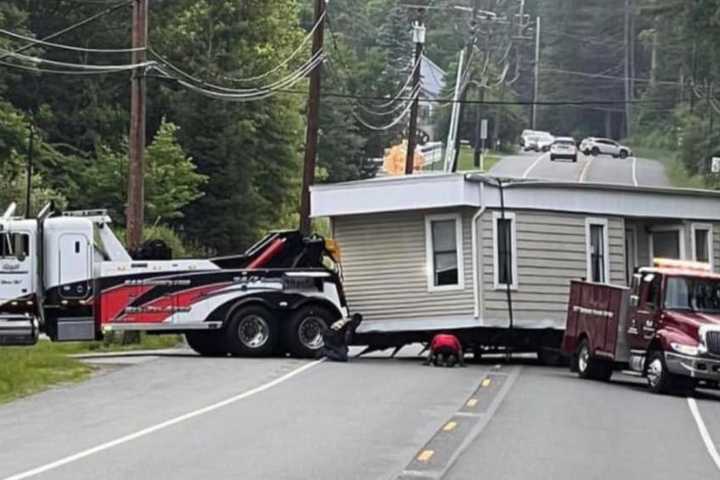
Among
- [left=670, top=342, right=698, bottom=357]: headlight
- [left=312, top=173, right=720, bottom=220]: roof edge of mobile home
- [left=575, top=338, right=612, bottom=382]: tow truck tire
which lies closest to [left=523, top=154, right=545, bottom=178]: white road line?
[left=312, top=173, right=720, bottom=220]: roof edge of mobile home

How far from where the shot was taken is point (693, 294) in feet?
82.6

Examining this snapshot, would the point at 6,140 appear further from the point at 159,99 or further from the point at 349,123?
the point at 349,123

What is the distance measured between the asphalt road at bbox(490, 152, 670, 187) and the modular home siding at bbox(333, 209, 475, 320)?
39921 millimetres

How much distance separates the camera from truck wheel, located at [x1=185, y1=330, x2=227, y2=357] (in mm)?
29125

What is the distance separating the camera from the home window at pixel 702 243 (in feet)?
103

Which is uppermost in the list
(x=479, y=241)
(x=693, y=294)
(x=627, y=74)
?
(x=627, y=74)

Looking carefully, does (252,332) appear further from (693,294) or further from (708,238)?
(708,238)

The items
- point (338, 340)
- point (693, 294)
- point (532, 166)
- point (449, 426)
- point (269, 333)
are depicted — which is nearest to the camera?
point (449, 426)

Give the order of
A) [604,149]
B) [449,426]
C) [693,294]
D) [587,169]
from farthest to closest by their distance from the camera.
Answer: [604,149]
[587,169]
[693,294]
[449,426]

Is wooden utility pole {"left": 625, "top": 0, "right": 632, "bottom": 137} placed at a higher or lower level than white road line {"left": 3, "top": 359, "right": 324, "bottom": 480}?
higher

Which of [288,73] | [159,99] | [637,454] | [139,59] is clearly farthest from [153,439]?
[288,73]

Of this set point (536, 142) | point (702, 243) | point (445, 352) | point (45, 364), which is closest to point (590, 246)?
point (702, 243)

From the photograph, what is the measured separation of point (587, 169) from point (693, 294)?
198 feet

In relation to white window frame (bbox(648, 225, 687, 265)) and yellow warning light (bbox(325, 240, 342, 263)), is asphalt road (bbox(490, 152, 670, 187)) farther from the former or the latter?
yellow warning light (bbox(325, 240, 342, 263))
